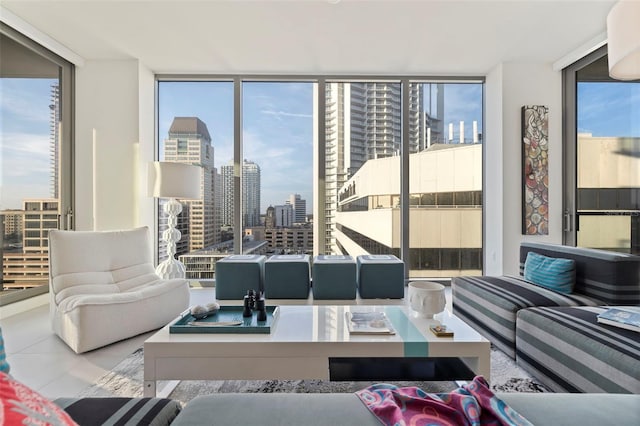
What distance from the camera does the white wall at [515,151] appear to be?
392 centimetres

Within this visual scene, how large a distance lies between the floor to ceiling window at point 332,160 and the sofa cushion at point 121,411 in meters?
3.35

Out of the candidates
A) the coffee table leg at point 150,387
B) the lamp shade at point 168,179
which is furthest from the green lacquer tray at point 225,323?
the lamp shade at point 168,179

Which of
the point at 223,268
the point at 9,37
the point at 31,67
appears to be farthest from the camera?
the point at 31,67

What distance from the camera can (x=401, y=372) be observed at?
151 centimetres

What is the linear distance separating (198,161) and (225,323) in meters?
3.18

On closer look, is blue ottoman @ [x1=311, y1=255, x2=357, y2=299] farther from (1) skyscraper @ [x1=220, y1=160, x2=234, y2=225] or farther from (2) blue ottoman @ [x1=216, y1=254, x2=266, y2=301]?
(1) skyscraper @ [x1=220, y1=160, x2=234, y2=225]

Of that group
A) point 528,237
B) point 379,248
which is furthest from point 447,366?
point 528,237

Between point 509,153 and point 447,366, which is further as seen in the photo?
point 509,153

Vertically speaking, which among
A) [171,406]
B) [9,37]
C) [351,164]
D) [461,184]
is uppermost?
[9,37]

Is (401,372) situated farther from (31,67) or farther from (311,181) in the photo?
(31,67)

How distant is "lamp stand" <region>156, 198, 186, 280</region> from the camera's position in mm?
3520

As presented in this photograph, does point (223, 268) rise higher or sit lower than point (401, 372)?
higher

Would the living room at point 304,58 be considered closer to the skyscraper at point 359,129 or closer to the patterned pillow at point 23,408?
the skyscraper at point 359,129

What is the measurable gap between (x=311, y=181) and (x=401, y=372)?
3083 millimetres
